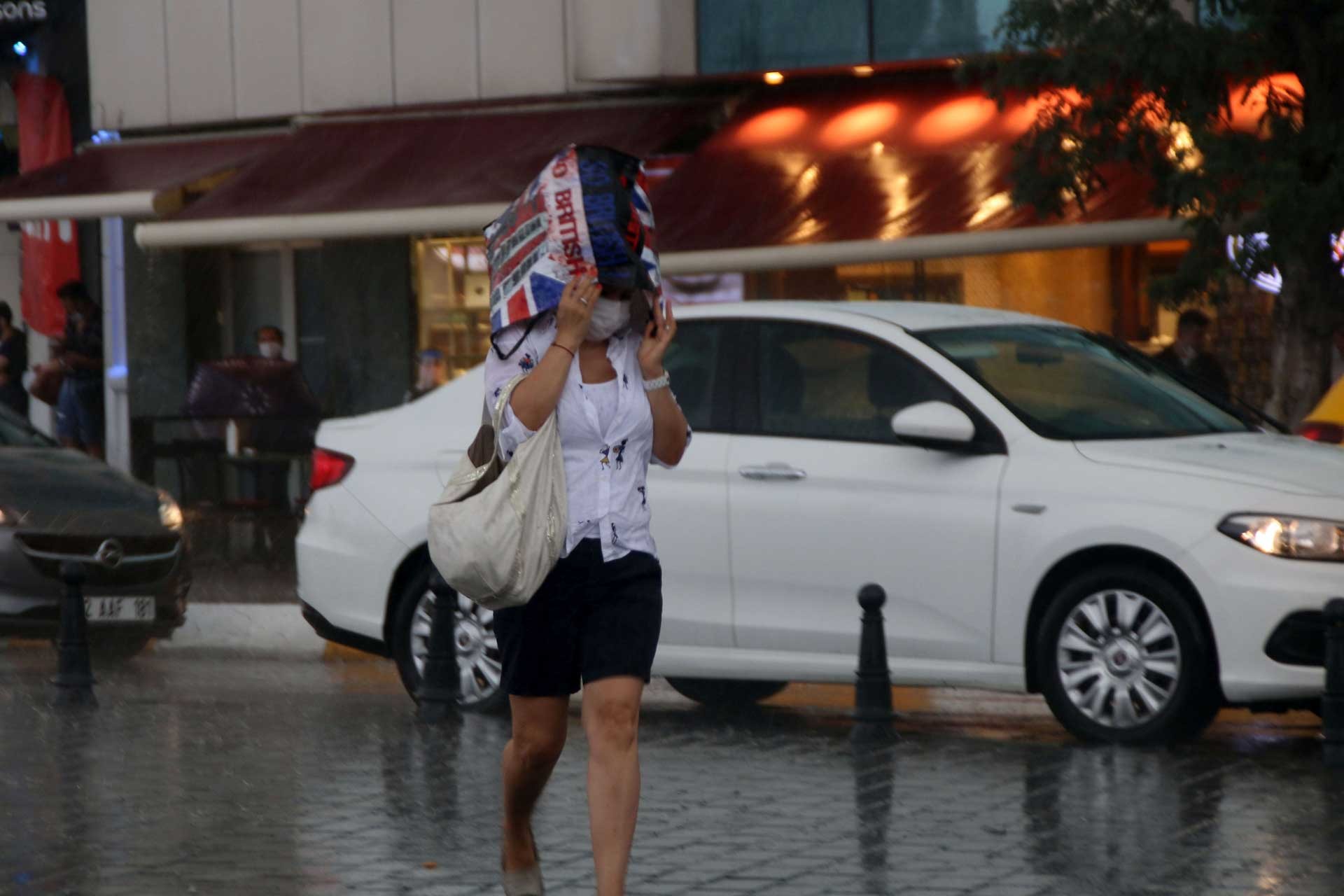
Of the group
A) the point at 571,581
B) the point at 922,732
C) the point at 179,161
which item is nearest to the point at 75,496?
the point at 922,732

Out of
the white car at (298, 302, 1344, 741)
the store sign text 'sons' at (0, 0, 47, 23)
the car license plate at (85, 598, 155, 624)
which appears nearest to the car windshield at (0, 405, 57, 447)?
the car license plate at (85, 598, 155, 624)

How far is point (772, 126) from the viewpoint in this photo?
18.0m

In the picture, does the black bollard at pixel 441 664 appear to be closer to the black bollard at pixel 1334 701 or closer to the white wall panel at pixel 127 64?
the black bollard at pixel 1334 701

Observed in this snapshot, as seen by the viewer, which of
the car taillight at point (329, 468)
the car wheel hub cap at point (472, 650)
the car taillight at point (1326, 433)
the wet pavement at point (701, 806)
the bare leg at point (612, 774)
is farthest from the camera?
the car taillight at point (329, 468)

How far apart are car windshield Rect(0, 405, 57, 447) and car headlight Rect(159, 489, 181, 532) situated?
857mm

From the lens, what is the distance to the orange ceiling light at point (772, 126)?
1773cm

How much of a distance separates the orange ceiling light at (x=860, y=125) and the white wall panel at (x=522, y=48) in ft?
9.26

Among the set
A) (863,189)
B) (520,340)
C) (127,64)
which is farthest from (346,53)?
(520,340)

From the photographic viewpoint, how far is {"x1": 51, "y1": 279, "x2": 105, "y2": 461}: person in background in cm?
2122

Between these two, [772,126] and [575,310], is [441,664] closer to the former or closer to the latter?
[575,310]

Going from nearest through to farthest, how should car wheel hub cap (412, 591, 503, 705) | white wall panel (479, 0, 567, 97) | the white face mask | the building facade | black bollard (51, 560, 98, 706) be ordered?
1. the white face mask
2. car wheel hub cap (412, 591, 503, 705)
3. black bollard (51, 560, 98, 706)
4. the building facade
5. white wall panel (479, 0, 567, 97)

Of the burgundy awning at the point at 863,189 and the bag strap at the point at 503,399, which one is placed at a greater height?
the burgundy awning at the point at 863,189

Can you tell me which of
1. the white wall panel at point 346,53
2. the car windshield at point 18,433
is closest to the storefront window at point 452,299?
the white wall panel at point 346,53

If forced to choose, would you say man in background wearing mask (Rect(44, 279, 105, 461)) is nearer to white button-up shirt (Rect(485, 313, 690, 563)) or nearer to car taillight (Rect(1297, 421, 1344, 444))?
car taillight (Rect(1297, 421, 1344, 444))
